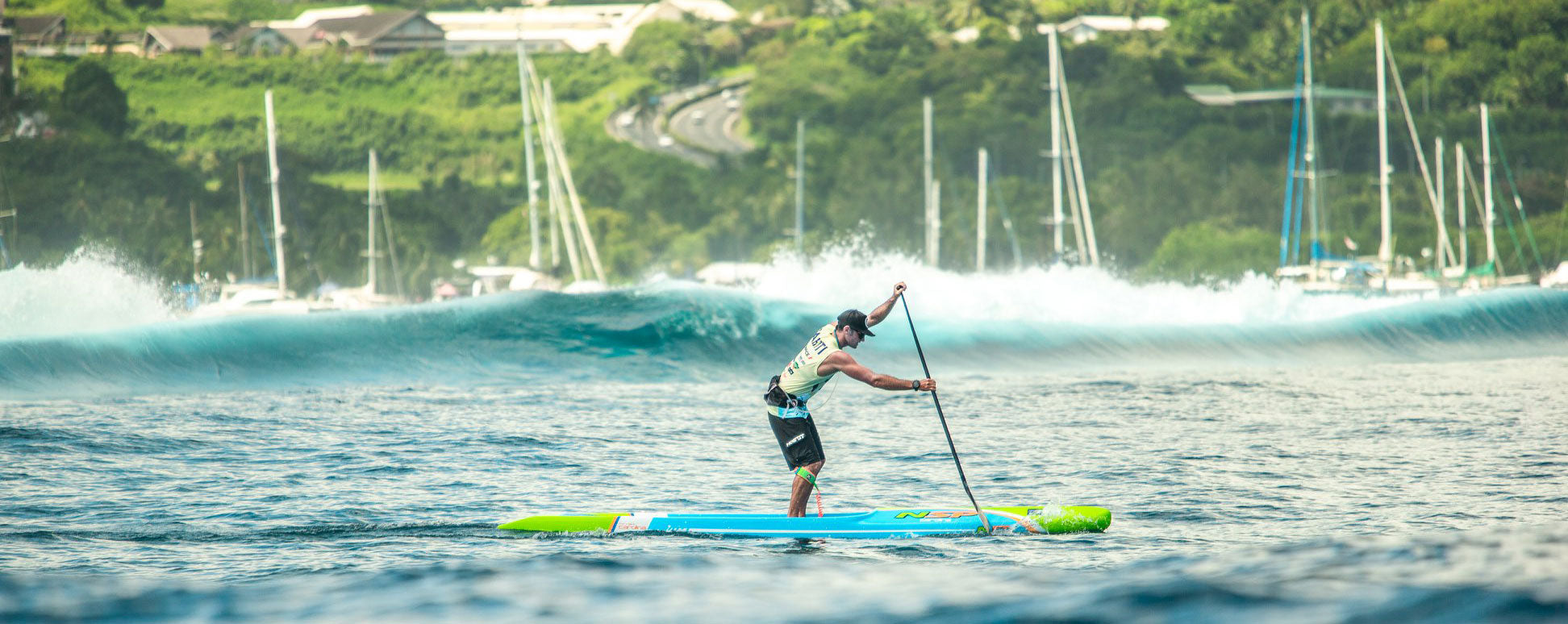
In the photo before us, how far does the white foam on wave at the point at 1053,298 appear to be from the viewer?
31.5 meters

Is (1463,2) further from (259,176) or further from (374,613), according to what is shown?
(374,613)

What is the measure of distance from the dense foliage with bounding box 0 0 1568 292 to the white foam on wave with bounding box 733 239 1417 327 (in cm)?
1301

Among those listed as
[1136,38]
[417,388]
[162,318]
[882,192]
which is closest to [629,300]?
[417,388]

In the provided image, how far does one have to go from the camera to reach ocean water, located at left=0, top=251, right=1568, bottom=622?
632 centimetres

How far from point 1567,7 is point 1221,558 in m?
69.4

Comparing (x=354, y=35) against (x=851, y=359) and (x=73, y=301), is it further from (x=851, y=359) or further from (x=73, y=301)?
(x=851, y=359)

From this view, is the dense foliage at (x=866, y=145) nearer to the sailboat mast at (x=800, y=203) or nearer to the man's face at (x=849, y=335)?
the sailboat mast at (x=800, y=203)

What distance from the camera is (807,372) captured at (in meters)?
9.24

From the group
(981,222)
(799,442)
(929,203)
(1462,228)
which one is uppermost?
(929,203)

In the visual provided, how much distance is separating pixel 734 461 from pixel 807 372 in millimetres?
3636

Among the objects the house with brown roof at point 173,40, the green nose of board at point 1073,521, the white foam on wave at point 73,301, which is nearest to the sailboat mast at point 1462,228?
the white foam on wave at point 73,301

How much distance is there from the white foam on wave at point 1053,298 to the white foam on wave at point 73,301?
515 inches

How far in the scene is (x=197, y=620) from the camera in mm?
5945

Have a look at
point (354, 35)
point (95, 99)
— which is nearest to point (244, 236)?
point (95, 99)
